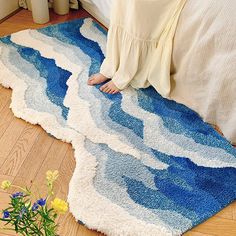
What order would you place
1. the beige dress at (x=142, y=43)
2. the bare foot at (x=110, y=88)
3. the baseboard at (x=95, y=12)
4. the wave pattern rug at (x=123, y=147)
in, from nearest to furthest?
the wave pattern rug at (x=123, y=147), the beige dress at (x=142, y=43), the bare foot at (x=110, y=88), the baseboard at (x=95, y=12)

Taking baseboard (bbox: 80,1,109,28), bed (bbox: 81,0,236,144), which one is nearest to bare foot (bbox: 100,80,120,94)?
bed (bbox: 81,0,236,144)

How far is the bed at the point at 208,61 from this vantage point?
95 cm

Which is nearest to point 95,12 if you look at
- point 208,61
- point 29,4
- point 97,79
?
point 29,4

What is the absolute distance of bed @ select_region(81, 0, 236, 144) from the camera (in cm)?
95

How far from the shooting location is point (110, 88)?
53.1 inches

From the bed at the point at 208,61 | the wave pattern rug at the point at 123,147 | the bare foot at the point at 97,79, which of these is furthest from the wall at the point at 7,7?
the bed at the point at 208,61

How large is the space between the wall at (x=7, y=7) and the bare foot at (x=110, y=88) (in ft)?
3.12

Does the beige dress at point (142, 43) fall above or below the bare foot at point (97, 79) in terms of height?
above

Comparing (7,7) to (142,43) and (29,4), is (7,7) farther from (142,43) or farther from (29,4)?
(142,43)

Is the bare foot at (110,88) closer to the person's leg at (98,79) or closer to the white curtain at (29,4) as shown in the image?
the person's leg at (98,79)

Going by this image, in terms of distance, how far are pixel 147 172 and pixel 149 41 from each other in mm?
528

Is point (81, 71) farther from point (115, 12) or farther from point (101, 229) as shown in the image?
point (101, 229)

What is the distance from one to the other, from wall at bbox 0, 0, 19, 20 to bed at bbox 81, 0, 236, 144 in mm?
1192

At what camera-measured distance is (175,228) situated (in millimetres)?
867
